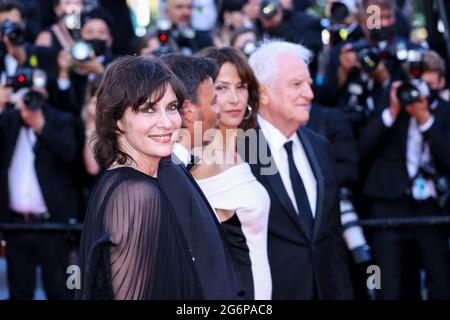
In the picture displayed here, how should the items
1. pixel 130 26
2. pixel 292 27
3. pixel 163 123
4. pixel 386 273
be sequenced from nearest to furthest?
1. pixel 163 123
2. pixel 386 273
3. pixel 292 27
4. pixel 130 26

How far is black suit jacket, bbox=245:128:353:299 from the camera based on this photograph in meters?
4.87

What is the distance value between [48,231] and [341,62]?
227 centimetres

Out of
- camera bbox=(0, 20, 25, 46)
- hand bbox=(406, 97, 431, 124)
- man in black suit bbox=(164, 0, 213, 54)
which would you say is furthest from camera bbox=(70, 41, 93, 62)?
hand bbox=(406, 97, 431, 124)

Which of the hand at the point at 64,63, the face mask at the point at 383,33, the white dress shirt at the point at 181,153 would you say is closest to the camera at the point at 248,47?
the face mask at the point at 383,33

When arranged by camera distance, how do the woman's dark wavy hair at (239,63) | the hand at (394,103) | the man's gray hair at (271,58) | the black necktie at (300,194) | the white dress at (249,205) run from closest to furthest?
the white dress at (249,205)
the woman's dark wavy hair at (239,63)
the black necktie at (300,194)
the man's gray hair at (271,58)
the hand at (394,103)

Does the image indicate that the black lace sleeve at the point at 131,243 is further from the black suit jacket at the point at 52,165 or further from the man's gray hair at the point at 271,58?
A: the black suit jacket at the point at 52,165

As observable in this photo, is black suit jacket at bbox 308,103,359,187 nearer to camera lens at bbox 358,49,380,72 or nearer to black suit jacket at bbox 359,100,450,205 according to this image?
black suit jacket at bbox 359,100,450,205

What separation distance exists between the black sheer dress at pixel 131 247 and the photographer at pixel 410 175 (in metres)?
3.75

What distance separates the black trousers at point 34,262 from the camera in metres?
6.76

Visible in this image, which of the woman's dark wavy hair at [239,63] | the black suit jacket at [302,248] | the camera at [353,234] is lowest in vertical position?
the black suit jacket at [302,248]

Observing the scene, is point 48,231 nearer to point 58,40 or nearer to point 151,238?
point 58,40

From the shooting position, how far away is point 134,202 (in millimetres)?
3119

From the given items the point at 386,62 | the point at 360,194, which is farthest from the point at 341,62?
the point at 360,194
